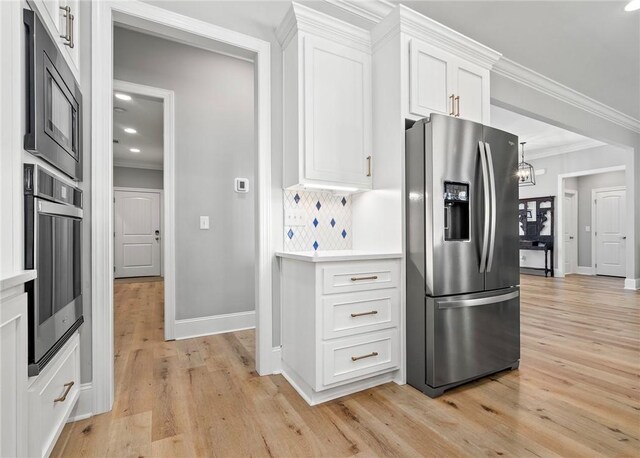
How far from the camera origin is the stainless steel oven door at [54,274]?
3.77 feet

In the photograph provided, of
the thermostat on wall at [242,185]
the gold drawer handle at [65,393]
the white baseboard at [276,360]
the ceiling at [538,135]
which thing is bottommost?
the white baseboard at [276,360]

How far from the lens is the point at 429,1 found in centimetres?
255

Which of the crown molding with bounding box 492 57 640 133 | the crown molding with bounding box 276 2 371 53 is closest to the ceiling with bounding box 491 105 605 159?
the crown molding with bounding box 492 57 640 133

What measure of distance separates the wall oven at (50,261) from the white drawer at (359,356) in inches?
48.8

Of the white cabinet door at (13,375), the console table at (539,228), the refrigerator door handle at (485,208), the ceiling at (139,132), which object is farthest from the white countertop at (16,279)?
the console table at (539,228)

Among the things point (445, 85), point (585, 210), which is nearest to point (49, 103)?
point (445, 85)

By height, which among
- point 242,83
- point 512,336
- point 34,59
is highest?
point 242,83

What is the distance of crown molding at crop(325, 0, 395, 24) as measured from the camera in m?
2.46

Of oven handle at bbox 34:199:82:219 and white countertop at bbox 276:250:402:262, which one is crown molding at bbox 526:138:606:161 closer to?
white countertop at bbox 276:250:402:262

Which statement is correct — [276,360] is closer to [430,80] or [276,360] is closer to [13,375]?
[13,375]

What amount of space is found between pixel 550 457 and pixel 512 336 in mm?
973

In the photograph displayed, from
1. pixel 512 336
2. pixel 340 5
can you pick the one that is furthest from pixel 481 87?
pixel 512 336

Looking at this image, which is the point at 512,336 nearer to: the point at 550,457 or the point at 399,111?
the point at 550,457

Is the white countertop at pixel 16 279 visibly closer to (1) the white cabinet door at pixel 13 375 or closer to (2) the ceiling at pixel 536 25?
(1) the white cabinet door at pixel 13 375
